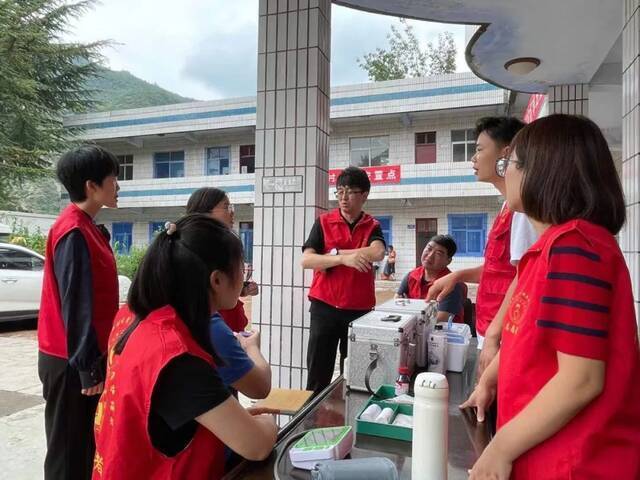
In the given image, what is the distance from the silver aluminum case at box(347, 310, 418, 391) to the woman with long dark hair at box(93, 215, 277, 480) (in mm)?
423

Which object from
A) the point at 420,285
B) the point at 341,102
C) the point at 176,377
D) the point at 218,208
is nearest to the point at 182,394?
the point at 176,377

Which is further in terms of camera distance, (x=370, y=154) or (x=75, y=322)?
(x=370, y=154)

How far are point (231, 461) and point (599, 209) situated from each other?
1.02m

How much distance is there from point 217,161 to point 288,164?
14228 mm

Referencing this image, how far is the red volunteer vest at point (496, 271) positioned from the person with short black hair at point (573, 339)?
2.91 ft

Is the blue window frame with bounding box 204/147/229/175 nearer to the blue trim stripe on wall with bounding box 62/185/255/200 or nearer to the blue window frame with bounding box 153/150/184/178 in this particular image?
the blue trim stripe on wall with bounding box 62/185/255/200

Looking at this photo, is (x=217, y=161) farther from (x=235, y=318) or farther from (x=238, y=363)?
(x=238, y=363)

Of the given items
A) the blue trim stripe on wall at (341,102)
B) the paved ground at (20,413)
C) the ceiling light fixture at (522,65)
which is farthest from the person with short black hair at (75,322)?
the blue trim stripe on wall at (341,102)

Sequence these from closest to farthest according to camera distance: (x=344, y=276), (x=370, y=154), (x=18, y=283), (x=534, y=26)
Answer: (x=344, y=276) → (x=534, y=26) → (x=18, y=283) → (x=370, y=154)

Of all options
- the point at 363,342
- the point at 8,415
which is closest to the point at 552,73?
the point at 363,342

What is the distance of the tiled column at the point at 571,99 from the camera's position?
15.0 ft

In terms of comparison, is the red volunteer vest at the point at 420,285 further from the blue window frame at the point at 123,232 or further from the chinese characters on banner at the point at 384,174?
the blue window frame at the point at 123,232

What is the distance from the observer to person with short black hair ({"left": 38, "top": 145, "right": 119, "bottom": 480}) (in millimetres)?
1737

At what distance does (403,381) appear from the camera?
1460mm
